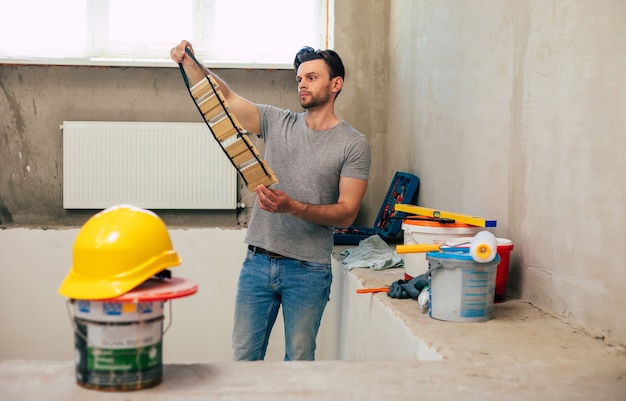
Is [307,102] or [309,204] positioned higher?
[307,102]

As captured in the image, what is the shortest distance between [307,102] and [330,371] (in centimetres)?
125

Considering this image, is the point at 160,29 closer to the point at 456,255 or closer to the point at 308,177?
the point at 308,177

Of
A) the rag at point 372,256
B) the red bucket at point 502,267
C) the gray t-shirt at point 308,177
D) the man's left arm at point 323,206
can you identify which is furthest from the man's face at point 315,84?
the rag at point 372,256

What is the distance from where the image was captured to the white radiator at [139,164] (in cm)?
450

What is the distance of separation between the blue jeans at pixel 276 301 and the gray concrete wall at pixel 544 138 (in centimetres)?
76

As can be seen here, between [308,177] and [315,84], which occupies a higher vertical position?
[315,84]

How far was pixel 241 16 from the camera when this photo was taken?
4742 mm

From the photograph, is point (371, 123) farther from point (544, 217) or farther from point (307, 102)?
point (544, 217)

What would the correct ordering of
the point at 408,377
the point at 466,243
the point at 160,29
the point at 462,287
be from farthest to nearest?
1. the point at 160,29
2. the point at 466,243
3. the point at 462,287
4. the point at 408,377

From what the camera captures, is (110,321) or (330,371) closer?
(110,321)

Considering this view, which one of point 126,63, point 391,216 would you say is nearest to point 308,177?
point 391,216

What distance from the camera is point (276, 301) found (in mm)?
2355

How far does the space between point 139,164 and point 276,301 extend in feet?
8.21

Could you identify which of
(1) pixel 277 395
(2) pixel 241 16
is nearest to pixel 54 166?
(2) pixel 241 16
